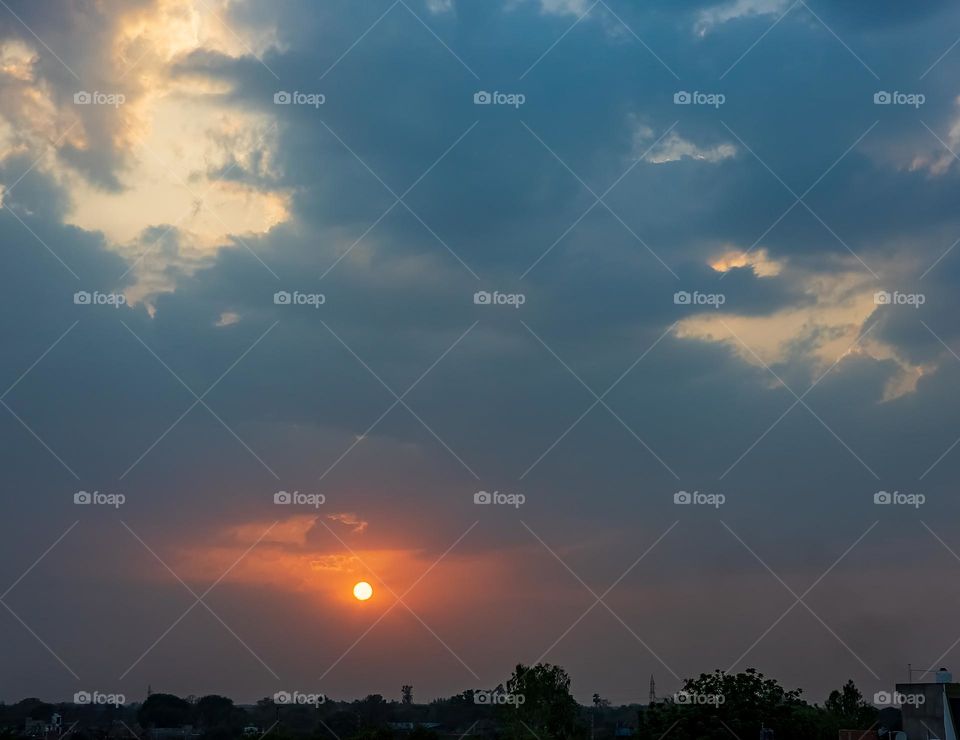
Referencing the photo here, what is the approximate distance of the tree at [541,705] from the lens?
8819 centimetres

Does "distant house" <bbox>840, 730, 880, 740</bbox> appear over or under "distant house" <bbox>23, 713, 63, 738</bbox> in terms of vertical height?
under

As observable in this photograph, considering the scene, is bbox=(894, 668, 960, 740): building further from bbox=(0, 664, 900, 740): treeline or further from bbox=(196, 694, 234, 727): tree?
bbox=(196, 694, 234, 727): tree

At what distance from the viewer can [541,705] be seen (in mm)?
90250

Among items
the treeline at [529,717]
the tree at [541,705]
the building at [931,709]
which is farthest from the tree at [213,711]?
the building at [931,709]

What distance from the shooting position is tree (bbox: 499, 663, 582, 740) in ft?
289

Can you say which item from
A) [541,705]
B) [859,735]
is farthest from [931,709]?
[541,705]

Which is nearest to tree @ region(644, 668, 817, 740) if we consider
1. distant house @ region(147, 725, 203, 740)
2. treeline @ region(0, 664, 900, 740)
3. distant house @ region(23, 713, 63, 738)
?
treeline @ region(0, 664, 900, 740)

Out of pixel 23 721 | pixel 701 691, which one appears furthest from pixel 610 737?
pixel 23 721

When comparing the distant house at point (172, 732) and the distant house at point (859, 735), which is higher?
the distant house at point (172, 732)

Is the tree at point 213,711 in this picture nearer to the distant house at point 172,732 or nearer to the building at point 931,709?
the distant house at point 172,732

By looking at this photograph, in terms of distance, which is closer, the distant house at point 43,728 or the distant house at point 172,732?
the distant house at point 43,728

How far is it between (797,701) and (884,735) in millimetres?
25867

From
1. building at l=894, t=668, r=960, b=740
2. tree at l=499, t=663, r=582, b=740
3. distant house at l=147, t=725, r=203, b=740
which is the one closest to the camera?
building at l=894, t=668, r=960, b=740

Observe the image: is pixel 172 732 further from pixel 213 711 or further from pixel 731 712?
pixel 731 712
